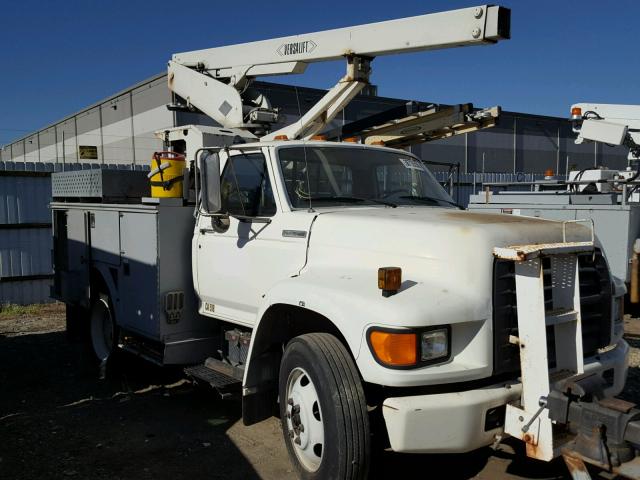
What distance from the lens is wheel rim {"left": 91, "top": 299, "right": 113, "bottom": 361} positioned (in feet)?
21.3

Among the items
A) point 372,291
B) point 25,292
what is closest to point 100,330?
point 372,291

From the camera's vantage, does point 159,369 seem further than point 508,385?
Yes

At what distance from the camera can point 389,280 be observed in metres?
3.13

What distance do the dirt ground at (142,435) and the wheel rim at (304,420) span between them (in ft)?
1.38

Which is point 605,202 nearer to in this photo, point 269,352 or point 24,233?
point 269,352

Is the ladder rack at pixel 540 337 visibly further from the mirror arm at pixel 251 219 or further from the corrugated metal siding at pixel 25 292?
the corrugated metal siding at pixel 25 292

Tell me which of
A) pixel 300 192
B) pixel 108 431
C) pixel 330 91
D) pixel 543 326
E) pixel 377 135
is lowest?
pixel 108 431

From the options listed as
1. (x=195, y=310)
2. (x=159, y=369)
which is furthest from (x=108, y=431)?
(x=159, y=369)

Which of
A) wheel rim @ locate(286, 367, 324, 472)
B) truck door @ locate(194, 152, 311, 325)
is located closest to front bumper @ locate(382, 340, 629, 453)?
wheel rim @ locate(286, 367, 324, 472)

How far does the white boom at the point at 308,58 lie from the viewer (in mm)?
4793

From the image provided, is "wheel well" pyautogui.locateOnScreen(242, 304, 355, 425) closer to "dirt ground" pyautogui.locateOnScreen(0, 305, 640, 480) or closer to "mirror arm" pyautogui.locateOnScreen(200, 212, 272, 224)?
"dirt ground" pyautogui.locateOnScreen(0, 305, 640, 480)

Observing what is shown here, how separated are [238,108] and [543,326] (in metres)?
4.38

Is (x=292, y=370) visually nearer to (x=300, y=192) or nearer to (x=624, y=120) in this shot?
(x=300, y=192)

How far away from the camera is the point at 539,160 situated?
3478 centimetres
